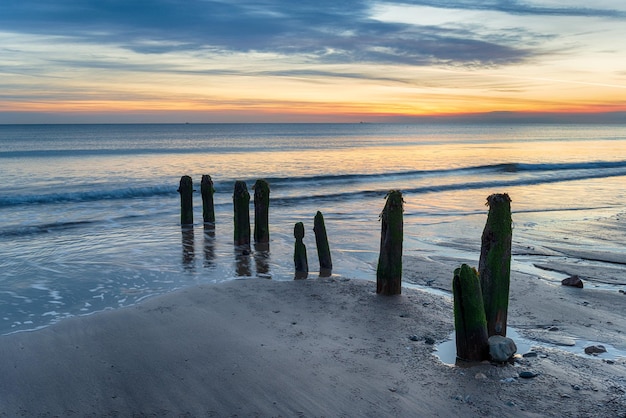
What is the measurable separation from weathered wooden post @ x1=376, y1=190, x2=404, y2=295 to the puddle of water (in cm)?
201

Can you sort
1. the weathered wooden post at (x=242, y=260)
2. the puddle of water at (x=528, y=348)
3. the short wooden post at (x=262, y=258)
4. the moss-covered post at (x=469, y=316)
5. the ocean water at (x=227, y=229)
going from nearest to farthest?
the moss-covered post at (x=469, y=316), the puddle of water at (x=528, y=348), the ocean water at (x=227, y=229), the short wooden post at (x=262, y=258), the weathered wooden post at (x=242, y=260)

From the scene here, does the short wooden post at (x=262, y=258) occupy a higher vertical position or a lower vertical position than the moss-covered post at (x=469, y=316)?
lower

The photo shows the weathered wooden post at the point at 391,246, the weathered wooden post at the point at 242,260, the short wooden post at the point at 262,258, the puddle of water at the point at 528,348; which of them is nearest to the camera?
the puddle of water at the point at 528,348

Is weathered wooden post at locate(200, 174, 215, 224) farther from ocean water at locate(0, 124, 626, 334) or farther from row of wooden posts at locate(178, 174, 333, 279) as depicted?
ocean water at locate(0, 124, 626, 334)

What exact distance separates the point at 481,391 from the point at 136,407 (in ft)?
12.5

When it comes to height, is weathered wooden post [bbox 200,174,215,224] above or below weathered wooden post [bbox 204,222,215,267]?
above

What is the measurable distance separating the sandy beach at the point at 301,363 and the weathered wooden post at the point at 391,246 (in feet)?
0.92

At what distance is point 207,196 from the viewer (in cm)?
1792

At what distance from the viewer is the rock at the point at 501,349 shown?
271 inches

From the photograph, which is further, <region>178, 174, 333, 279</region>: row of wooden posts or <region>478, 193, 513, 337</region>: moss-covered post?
<region>178, 174, 333, 279</region>: row of wooden posts

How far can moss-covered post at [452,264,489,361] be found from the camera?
22.2 ft

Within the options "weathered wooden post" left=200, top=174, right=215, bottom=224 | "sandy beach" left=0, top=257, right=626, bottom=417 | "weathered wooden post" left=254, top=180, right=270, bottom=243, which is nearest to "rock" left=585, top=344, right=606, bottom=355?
"sandy beach" left=0, top=257, right=626, bottom=417

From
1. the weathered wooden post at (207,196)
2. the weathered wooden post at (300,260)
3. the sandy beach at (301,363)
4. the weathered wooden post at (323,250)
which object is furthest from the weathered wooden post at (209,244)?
the sandy beach at (301,363)

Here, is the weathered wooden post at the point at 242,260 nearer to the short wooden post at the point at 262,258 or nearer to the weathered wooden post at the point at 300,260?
the short wooden post at the point at 262,258
